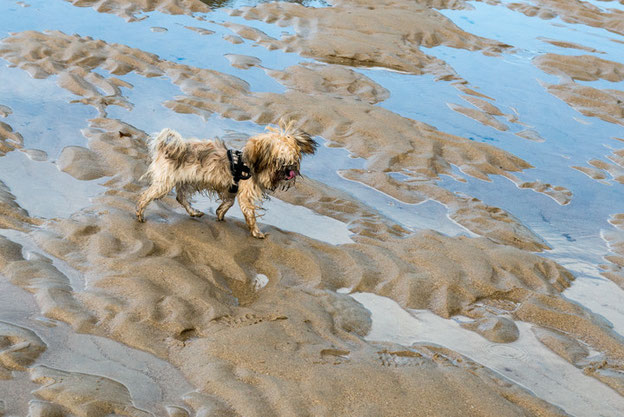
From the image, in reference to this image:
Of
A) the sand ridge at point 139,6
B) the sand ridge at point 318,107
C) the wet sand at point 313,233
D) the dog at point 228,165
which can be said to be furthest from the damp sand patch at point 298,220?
the sand ridge at point 139,6

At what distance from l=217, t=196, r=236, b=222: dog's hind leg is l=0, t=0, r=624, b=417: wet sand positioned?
13 centimetres

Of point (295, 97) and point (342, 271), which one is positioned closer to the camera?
point (342, 271)

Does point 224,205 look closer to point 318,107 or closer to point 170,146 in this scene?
point 170,146

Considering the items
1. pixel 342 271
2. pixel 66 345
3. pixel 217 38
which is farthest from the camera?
pixel 217 38

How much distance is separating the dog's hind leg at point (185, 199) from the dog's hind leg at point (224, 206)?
22 cm

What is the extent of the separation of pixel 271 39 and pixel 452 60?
3695mm

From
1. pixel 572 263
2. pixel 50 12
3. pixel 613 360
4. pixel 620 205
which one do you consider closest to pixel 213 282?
pixel 613 360

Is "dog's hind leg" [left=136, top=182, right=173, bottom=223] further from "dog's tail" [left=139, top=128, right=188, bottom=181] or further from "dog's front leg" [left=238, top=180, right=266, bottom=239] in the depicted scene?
"dog's front leg" [left=238, top=180, right=266, bottom=239]

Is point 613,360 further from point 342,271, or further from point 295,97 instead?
point 295,97

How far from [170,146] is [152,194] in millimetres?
496

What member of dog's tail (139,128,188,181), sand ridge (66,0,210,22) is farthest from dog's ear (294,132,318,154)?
sand ridge (66,0,210,22)

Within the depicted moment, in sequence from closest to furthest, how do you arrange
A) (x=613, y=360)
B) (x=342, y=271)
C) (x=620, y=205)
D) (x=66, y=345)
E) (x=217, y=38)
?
(x=66, y=345), (x=613, y=360), (x=342, y=271), (x=620, y=205), (x=217, y=38)

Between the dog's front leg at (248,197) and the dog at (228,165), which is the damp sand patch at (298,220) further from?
the dog at (228,165)

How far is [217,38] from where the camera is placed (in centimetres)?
1304
